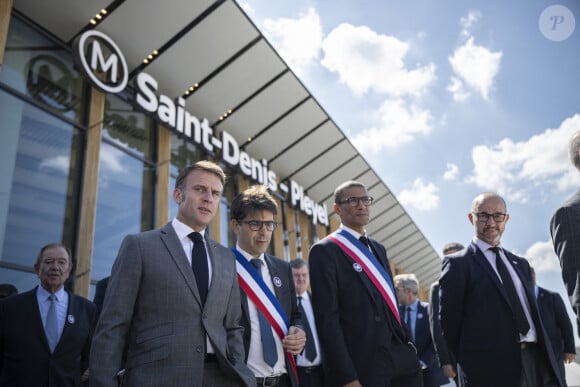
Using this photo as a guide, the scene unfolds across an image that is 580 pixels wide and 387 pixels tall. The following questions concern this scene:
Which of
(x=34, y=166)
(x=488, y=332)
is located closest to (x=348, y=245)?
(x=488, y=332)

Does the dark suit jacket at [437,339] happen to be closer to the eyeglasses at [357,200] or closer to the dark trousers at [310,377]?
the dark trousers at [310,377]

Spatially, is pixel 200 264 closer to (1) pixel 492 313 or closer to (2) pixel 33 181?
(1) pixel 492 313

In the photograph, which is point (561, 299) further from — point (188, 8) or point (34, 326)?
point (188, 8)

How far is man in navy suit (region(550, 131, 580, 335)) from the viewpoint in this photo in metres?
2.26

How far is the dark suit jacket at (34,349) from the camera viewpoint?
367 centimetres

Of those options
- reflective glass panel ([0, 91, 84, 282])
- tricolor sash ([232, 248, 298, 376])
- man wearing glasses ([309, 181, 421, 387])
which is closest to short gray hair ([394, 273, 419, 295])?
man wearing glasses ([309, 181, 421, 387])

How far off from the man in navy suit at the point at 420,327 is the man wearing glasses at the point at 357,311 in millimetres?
2768

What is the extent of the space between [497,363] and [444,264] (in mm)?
813

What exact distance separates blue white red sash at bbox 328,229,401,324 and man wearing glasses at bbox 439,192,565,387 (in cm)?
46

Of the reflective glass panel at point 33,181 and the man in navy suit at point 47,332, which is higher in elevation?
the reflective glass panel at point 33,181

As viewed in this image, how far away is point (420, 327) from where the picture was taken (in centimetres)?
599

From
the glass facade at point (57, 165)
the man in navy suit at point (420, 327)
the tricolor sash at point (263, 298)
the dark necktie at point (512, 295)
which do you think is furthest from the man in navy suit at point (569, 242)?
the glass facade at point (57, 165)

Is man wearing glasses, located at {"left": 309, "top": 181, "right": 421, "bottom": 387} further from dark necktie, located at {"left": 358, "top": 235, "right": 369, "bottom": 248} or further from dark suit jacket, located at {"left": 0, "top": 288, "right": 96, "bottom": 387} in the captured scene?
dark suit jacket, located at {"left": 0, "top": 288, "right": 96, "bottom": 387}

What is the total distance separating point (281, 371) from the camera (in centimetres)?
264
